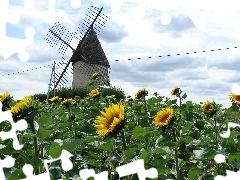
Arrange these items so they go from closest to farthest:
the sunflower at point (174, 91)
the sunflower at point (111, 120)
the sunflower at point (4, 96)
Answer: the sunflower at point (111, 120)
the sunflower at point (4, 96)
the sunflower at point (174, 91)

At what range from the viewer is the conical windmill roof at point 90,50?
27.1m

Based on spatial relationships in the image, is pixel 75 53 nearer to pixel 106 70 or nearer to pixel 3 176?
pixel 106 70

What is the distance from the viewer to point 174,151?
2826 millimetres

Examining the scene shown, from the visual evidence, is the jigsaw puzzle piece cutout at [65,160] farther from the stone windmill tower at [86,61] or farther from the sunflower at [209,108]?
the stone windmill tower at [86,61]

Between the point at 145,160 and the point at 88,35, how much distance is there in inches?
978

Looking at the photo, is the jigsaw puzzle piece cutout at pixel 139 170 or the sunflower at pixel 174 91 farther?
the sunflower at pixel 174 91

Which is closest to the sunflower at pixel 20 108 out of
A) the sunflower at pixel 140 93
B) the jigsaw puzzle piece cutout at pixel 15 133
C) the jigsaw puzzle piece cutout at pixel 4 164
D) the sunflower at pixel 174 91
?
the jigsaw puzzle piece cutout at pixel 15 133

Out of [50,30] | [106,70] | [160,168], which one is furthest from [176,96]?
[106,70]

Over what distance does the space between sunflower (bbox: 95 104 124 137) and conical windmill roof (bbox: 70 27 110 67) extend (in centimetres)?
2416

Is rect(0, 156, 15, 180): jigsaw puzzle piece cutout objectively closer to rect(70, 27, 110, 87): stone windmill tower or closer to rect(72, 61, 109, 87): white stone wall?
rect(70, 27, 110, 87): stone windmill tower

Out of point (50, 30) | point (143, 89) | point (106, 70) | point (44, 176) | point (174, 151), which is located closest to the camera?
point (44, 176)

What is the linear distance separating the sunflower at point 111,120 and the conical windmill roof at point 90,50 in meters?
24.2

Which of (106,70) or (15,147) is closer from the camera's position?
(15,147)

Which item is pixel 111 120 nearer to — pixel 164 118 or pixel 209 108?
pixel 164 118
